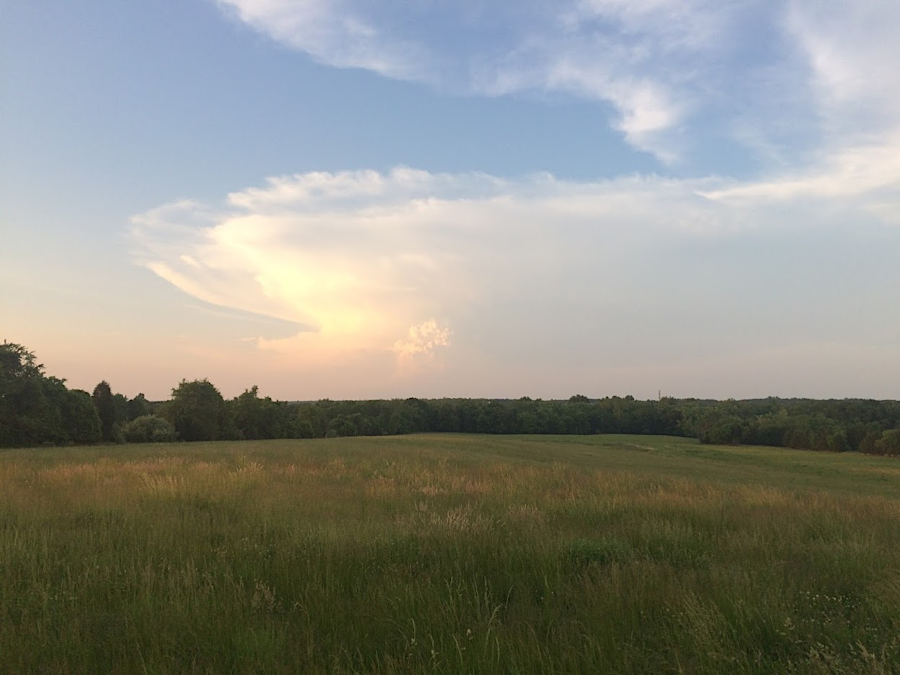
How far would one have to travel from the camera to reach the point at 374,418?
10819 centimetres

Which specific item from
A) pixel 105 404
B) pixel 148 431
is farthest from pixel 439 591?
pixel 105 404

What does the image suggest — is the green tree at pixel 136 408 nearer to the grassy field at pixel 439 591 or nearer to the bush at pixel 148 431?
the bush at pixel 148 431

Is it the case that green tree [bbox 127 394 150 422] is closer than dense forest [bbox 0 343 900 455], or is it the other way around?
dense forest [bbox 0 343 900 455]

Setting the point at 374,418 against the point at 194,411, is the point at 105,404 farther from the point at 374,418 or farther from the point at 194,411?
the point at 374,418

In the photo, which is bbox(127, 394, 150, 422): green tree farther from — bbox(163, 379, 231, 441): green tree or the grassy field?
the grassy field

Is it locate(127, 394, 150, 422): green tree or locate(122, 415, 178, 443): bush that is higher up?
locate(127, 394, 150, 422): green tree

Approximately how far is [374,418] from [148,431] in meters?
54.8

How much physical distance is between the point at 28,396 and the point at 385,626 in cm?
5930

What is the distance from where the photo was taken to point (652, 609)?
12.8 feet

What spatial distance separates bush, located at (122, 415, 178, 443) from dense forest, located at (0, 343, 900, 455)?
0.11m

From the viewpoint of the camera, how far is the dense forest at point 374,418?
49.4 meters

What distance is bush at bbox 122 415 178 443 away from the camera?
185ft

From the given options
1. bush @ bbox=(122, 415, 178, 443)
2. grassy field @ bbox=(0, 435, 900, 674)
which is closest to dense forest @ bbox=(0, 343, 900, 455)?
bush @ bbox=(122, 415, 178, 443)

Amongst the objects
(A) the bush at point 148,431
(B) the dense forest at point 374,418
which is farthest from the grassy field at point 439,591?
(A) the bush at point 148,431
